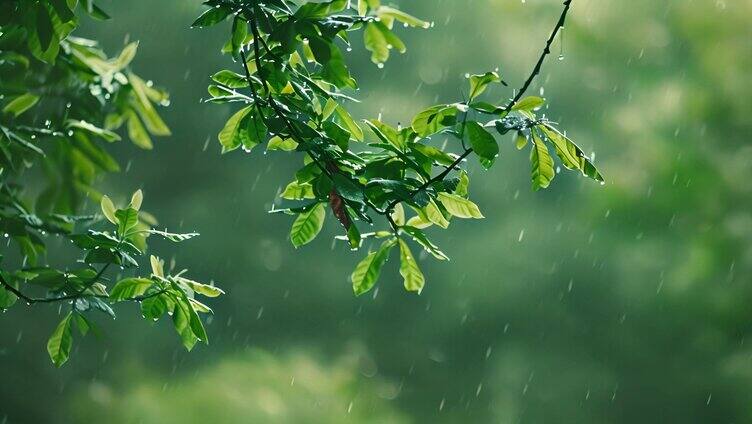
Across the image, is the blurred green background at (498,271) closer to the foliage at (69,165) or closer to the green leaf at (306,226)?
the foliage at (69,165)

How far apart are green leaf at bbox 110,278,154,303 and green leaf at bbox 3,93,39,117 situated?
1.95 feet

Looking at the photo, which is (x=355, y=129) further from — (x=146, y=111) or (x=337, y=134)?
(x=146, y=111)

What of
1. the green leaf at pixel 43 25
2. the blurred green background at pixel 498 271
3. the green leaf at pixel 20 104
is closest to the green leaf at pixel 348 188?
the green leaf at pixel 43 25

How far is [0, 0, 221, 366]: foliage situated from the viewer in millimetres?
1501

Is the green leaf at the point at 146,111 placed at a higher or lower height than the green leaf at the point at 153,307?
higher

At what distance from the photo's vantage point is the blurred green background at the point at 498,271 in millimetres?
8367

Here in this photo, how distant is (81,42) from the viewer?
1.97 m

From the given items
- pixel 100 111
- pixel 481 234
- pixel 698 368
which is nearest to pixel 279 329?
pixel 481 234

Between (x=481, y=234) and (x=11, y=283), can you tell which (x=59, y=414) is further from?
(x=11, y=283)

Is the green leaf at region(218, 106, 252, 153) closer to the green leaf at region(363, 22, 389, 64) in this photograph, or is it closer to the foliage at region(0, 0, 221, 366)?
the foliage at region(0, 0, 221, 366)

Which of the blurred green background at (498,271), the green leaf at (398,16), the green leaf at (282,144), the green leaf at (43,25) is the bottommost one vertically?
the blurred green background at (498,271)

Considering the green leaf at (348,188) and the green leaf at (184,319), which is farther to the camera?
the green leaf at (184,319)

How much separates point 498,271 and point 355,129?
7.80 meters

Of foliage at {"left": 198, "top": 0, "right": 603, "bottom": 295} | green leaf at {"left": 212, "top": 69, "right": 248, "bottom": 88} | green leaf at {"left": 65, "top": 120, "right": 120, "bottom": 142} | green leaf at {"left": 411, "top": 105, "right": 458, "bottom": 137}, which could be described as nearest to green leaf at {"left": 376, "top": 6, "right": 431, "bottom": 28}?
foliage at {"left": 198, "top": 0, "right": 603, "bottom": 295}
